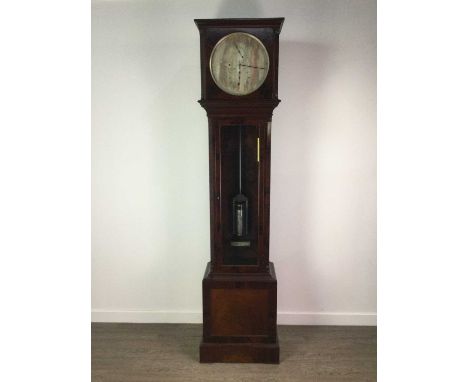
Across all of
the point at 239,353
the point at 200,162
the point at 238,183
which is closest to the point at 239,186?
the point at 238,183

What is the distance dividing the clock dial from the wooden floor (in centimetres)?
146

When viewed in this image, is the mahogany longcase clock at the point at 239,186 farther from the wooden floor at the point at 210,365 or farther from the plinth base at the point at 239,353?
the wooden floor at the point at 210,365

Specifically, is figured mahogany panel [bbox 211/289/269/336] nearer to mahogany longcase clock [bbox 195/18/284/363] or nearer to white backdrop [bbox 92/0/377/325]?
mahogany longcase clock [bbox 195/18/284/363]

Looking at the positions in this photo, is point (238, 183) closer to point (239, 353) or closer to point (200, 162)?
point (200, 162)

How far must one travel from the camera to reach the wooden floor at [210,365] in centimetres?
230

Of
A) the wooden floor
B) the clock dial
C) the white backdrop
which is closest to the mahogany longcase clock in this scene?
the clock dial

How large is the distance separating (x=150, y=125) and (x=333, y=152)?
118 centimetres

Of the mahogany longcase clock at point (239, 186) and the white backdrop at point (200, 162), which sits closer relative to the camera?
the mahogany longcase clock at point (239, 186)

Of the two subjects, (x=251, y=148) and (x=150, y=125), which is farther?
(x=150, y=125)

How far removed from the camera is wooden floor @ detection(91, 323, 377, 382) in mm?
2303

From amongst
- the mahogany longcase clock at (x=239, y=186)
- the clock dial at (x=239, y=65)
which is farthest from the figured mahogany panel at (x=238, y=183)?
the clock dial at (x=239, y=65)
